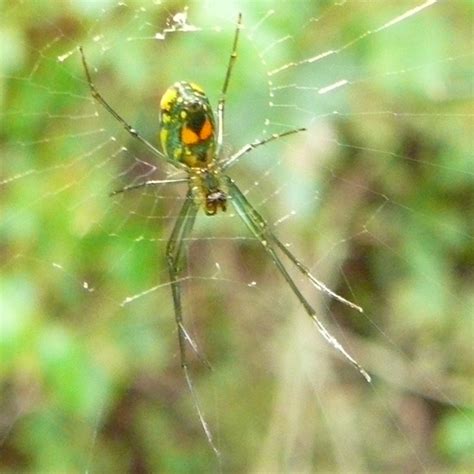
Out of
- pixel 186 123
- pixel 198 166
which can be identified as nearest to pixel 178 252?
pixel 198 166

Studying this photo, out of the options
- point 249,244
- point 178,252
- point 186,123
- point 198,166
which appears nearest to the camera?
point 186,123

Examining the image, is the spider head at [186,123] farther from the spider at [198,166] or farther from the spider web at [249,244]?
the spider web at [249,244]

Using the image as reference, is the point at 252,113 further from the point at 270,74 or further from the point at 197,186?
the point at 197,186

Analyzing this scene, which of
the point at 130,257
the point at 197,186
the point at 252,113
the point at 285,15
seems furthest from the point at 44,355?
the point at 285,15

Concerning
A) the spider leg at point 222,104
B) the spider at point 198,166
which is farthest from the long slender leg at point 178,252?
the spider leg at point 222,104

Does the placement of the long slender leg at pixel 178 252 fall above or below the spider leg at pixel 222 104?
below

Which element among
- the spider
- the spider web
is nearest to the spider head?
the spider

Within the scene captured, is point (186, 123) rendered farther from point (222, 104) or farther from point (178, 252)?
point (178, 252)
